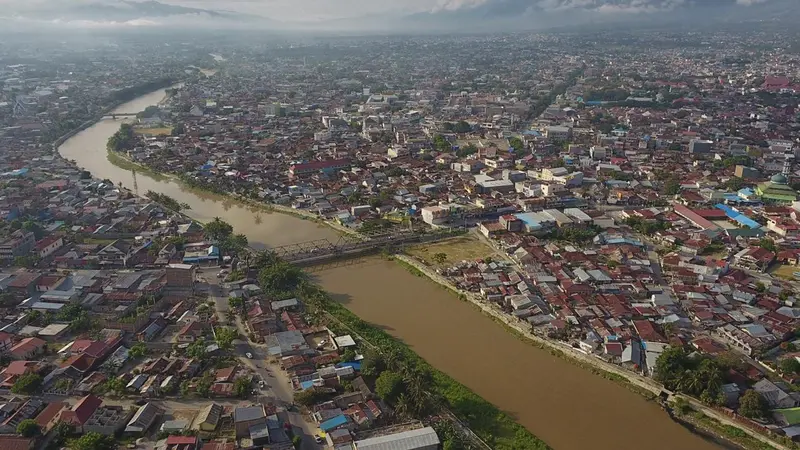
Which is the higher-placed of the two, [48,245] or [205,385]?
[48,245]

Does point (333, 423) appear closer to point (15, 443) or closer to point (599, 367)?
point (15, 443)

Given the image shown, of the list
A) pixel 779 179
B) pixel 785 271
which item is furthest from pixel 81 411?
pixel 779 179

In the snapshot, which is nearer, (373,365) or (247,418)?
(247,418)

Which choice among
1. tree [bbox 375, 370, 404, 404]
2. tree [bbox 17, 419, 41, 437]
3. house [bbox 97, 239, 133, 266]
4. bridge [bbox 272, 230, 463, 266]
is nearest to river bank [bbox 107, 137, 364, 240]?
bridge [bbox 272, 230, 463, 266]

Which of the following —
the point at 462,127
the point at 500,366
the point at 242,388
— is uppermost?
the point at 462,127

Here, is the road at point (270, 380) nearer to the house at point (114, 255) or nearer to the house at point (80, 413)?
the house at point (80, 413)

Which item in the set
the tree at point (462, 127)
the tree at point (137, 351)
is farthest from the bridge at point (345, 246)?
the tree at point (462, 127)

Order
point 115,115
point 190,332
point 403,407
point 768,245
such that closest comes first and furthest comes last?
point 403,407 → point 190,332 → point 768,245 → point 115,115
